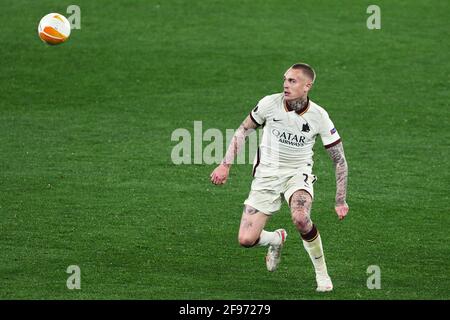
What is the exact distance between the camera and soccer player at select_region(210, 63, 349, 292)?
35.4ft

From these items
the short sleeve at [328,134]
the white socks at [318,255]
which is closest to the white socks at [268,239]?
the white socks at [318,255]

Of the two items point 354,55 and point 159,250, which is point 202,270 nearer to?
point 159,250

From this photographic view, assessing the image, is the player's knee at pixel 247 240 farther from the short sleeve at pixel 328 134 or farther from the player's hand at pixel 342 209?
the short sleeve at pixel 328 134

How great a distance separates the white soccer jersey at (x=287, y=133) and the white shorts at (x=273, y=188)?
3.3 inches

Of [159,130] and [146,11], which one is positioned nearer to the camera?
[159,130]

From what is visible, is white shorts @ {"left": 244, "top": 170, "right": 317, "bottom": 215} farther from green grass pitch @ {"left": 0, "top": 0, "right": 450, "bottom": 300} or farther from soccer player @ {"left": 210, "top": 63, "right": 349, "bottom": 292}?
green grass pitch @ {"left": 0, "top": 0, "right": 450, "bottom": 300}

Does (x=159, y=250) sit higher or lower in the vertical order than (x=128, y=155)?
lower

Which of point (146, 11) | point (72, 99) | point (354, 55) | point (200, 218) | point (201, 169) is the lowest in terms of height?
point (200, 218)

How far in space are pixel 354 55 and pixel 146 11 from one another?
526 centimetres

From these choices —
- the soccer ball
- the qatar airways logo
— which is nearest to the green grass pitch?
the qatar airways logo

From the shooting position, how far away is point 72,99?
19984 millimetres

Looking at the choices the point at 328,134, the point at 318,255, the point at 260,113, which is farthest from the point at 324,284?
the point at 260,113

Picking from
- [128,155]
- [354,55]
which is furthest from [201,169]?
[354,55]
